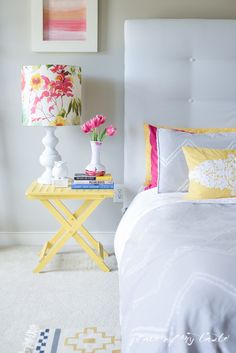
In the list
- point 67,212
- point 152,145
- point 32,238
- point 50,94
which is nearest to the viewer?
point 50,94

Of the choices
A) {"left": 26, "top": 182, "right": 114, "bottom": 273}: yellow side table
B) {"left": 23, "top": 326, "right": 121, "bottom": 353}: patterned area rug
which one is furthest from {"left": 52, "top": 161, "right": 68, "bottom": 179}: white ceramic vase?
{"left": 23, "top": 326, "right": 121, "bottom": 353}: patterned area rug

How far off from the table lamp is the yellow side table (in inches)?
16.3

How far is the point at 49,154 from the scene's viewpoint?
293 cm

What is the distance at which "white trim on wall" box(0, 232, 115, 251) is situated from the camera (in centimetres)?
328

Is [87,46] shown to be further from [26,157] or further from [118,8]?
[26,157]

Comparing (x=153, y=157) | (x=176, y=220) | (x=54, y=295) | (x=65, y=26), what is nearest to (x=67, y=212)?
(x=54, y=295)

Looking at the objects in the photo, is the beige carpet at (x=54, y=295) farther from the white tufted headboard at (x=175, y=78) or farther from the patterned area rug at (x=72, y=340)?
the white tufted headboard at (x=175, y=78)

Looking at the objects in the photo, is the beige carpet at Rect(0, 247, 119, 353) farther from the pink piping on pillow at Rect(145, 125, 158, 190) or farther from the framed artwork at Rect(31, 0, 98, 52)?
the framed artwork at Rect(31, 0, 98, 52)

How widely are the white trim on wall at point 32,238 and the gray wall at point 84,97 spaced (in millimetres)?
36

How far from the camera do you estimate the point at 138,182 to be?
302 centimetres

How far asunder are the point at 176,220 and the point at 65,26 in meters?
1.74

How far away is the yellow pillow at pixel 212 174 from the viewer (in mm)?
2377

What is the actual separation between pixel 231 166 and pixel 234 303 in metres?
1.26

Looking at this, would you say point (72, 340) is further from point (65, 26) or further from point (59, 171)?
point (65, 26)
